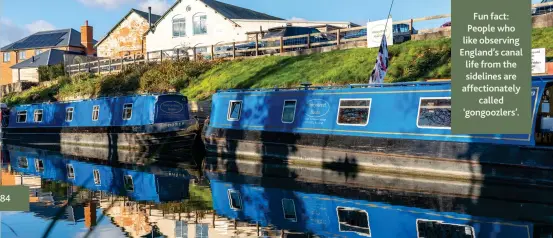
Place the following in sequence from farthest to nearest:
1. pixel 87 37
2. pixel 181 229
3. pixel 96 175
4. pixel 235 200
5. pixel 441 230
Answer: pixel 87 37 < pixel 96 175 < pixel 235 200 < pixel 181 229 < pixel 441 230

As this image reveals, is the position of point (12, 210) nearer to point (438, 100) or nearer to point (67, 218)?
point (67, 218)

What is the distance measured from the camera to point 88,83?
38844 millimetres

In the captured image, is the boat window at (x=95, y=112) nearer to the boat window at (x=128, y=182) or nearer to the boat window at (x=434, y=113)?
the boat window at (x=128, y=182)

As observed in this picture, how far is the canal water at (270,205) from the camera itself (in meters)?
10.2

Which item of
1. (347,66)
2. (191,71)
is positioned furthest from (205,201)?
(191,71)

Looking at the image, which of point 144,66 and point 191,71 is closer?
point 191,71

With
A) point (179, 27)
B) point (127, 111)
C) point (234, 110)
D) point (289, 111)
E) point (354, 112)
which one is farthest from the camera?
point (179, 27)

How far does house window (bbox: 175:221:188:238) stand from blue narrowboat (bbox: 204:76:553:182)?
6.83 meters

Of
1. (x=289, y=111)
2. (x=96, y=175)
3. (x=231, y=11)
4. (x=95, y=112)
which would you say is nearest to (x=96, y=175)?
(x=96, y=175)

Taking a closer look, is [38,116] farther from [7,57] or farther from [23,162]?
[7,57]

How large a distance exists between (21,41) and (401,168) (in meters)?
61.8

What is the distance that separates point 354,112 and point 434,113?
260cm

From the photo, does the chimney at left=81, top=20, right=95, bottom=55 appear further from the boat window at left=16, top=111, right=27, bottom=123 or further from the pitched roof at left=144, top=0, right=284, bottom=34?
the boat window at left=16, top=111, right=27, bottom=123

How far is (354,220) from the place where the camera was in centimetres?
1091
